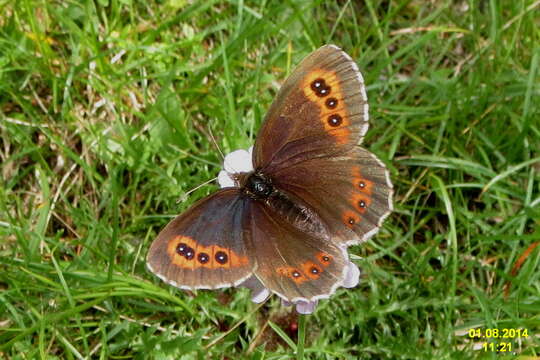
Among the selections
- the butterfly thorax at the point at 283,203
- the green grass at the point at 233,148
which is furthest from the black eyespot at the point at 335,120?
the green grass at the point at 233,148

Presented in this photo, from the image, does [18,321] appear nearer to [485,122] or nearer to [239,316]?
[239,316]

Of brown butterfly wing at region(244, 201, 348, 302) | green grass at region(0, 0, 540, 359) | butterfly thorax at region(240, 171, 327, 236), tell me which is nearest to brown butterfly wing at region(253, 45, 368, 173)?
butterfly thorax at region(240, 171, 327, 236)

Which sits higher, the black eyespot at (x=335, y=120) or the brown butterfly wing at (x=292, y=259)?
the black eyespot at (x=335, y=120)

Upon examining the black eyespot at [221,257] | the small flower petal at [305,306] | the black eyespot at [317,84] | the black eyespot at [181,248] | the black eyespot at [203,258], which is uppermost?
the black eyespot at [317,84]

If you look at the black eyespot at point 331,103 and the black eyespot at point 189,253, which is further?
the black eyespot at point 331,103

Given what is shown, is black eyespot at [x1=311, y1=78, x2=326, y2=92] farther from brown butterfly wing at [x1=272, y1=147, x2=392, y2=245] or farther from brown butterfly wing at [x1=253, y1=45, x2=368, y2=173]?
brown butterfly wing at [x1=272, y1=147, x2=392, y2=245]

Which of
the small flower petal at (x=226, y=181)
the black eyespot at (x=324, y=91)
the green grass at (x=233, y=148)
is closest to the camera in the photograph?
the black eyespot at (x=324, y=91)

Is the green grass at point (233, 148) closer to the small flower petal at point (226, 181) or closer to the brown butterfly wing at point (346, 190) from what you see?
the small flower petal at point (226, 181)

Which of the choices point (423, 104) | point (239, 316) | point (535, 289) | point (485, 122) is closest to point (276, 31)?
point (423, 104)

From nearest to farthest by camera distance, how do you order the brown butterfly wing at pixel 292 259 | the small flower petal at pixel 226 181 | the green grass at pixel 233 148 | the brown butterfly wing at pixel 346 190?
the brown butterfly wing at pixel 292 259 < the brown butterfly wing at pixel 346 190 < the small flower petal at pixel 226 181 < the green grass at pixel 233 148
